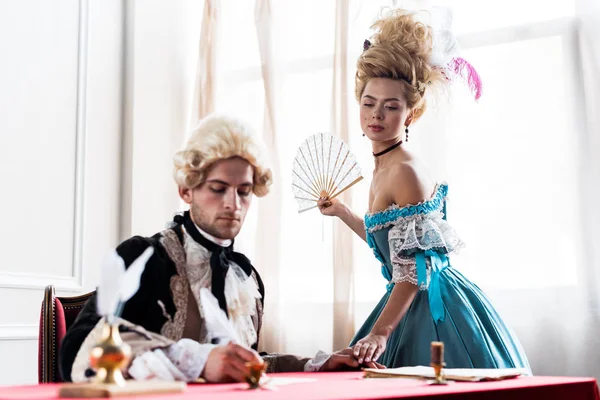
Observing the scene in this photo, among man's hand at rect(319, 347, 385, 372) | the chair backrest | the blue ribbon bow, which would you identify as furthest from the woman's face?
the chair backrest

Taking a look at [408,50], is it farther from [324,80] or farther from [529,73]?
[324,80]

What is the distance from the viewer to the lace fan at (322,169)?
100 inches

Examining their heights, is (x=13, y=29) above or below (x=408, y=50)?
above

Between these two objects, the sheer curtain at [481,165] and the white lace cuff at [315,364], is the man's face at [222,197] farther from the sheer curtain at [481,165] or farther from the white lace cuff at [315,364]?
→ the sheer curtain at [481,165]

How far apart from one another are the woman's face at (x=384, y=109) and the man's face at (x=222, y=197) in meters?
0.94

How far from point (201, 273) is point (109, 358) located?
0.40m

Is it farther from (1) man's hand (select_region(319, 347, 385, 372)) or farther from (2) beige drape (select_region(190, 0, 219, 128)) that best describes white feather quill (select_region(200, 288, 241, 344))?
(2) beige drape (select_region(190, 0, 219, 128))

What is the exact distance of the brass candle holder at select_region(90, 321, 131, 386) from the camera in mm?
1179

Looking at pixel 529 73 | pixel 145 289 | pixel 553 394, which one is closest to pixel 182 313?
pixel 145 289

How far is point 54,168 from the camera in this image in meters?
3.54

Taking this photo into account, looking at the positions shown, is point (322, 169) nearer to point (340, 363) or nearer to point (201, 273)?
point (340, 363)

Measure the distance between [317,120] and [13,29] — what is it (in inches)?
55.3

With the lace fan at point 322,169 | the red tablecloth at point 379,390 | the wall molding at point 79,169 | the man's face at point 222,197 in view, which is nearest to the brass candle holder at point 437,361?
the red tablecloth at point 379,390

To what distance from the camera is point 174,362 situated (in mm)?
1390
